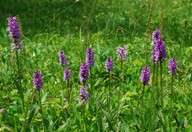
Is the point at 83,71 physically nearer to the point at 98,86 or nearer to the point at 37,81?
the point at 37,81

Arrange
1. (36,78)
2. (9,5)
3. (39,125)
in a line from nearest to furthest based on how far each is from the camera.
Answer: (36,78) → (39,125) → (9,5)

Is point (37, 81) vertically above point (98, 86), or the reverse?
point (37, 81)

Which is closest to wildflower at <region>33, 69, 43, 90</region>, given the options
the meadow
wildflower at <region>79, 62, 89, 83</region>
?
the meadow

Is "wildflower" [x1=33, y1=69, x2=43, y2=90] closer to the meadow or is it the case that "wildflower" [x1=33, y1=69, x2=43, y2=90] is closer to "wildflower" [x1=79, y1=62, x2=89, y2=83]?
the meadow

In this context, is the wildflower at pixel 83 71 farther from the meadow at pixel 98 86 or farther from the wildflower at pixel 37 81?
the wildflower at pixel 37 81

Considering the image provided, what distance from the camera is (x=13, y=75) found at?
9.06 feet

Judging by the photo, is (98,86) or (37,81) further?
(98,86)

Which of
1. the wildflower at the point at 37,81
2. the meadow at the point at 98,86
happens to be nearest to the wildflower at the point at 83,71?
the meadow at the point at 98,86

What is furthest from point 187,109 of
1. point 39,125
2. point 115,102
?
point 39,125

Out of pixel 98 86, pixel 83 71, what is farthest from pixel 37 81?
pixel 98 86

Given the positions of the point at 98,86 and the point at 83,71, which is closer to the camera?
the point at 83,71

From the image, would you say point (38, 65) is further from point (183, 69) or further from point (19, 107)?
point (183, 69)

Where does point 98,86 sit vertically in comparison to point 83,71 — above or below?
below

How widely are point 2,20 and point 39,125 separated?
535 centimetres
